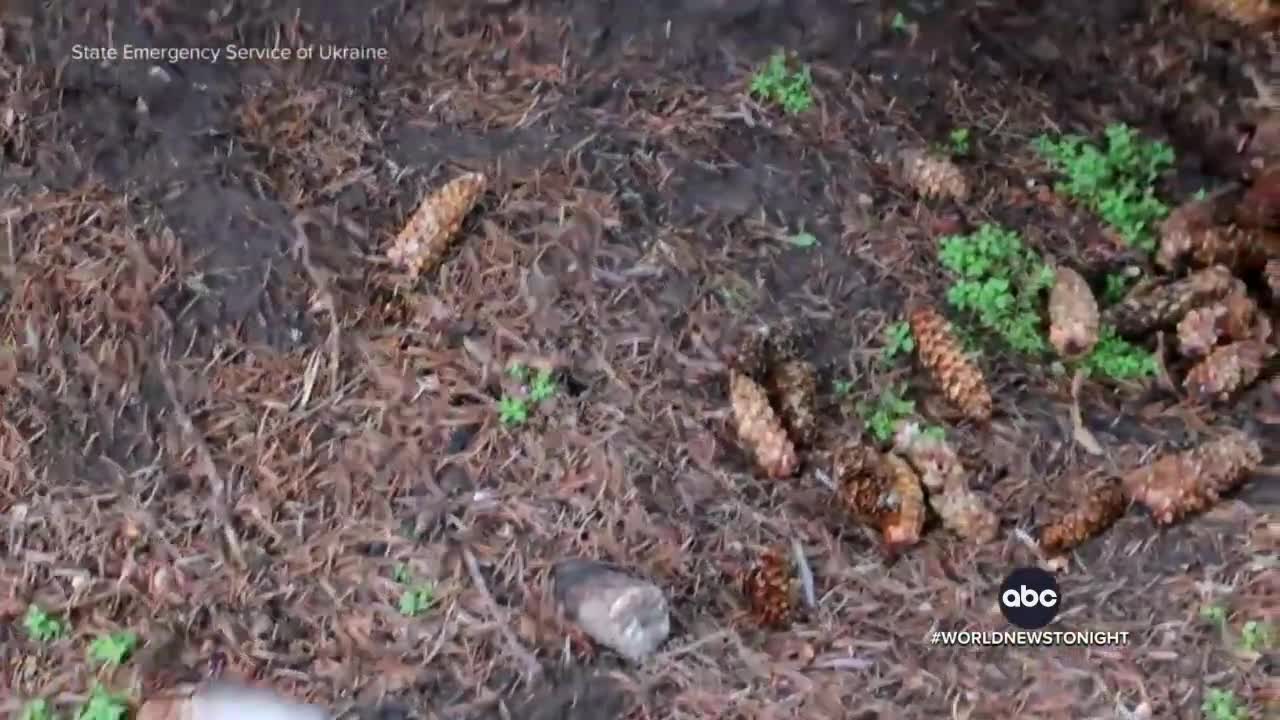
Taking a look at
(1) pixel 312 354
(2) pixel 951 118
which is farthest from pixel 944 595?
(1) pixel 312 354

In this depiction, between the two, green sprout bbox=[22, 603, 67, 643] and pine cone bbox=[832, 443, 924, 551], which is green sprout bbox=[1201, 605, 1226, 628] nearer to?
pine cone bbox=[832, 443, 924, 551]

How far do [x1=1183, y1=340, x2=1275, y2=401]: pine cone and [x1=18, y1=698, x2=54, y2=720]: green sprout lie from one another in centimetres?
156

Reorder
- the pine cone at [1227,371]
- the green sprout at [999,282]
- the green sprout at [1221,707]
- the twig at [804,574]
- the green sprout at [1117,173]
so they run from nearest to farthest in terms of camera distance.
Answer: the green sprout at [1221,707] → the twig at [804,574] → the pine cone at [1227,371] → the green sprout at [999,282] → the green sprout at [1117,173]

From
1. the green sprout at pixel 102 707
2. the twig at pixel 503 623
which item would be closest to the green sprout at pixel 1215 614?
the twig at pixel 503 623

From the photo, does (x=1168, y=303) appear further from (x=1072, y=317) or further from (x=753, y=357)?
(x=753, y=357)

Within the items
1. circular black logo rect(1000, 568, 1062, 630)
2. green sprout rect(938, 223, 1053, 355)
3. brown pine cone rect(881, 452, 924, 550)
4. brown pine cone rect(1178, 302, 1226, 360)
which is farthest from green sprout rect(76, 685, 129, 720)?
brown pine cone rect(1178, 302, 1226, 360)

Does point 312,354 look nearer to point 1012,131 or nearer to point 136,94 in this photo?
point 136,94

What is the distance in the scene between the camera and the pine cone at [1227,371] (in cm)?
167

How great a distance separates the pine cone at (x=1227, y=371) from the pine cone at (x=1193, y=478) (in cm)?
8

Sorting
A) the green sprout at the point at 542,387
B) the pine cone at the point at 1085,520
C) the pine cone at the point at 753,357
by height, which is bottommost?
the green sprout at the point at 542,387

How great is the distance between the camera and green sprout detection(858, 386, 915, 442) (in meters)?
1.71

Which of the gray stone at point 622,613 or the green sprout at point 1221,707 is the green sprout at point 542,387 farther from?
the green sprout at point 1221,707

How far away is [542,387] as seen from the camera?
172cm

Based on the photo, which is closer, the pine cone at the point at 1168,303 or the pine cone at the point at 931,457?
the pine cone at the point at 931,457
